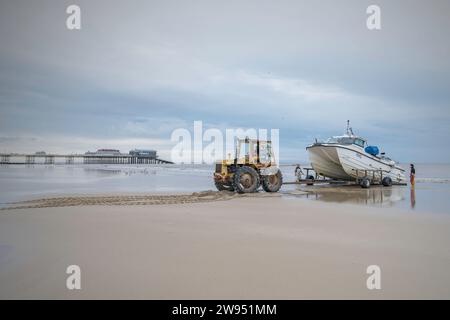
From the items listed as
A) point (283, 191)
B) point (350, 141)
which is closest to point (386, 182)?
point (350, 141)

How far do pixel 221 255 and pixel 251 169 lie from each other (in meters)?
9.30

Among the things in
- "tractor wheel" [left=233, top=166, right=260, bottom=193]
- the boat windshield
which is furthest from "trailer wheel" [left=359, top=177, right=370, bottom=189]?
"tractor wheel" [left=233, top=166, right=260, bottom=193]

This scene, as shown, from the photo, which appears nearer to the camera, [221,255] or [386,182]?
[221,255]

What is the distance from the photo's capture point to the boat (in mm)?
17781

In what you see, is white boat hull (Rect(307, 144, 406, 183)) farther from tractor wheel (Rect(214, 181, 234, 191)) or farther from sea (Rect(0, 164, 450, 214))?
tractor wheel (Rect(214, 181, 234, 191))

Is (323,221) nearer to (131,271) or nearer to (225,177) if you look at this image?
(131,271)

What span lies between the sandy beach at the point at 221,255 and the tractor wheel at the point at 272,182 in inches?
250

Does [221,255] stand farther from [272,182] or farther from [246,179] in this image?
[272,182]

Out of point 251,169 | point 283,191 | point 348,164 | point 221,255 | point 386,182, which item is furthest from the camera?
point 386,182

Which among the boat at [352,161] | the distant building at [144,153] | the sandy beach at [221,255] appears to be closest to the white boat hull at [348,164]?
the boat at [352,161]

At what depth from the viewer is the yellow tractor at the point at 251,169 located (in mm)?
13484

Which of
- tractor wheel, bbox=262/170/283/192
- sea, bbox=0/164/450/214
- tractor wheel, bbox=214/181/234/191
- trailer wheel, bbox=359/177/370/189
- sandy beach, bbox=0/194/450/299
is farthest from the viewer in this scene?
trailer wheel, bbox=359/177/370/189

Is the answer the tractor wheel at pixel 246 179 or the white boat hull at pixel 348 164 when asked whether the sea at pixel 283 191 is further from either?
the tractor wheel at pixel 246 179

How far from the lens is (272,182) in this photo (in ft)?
47.0
